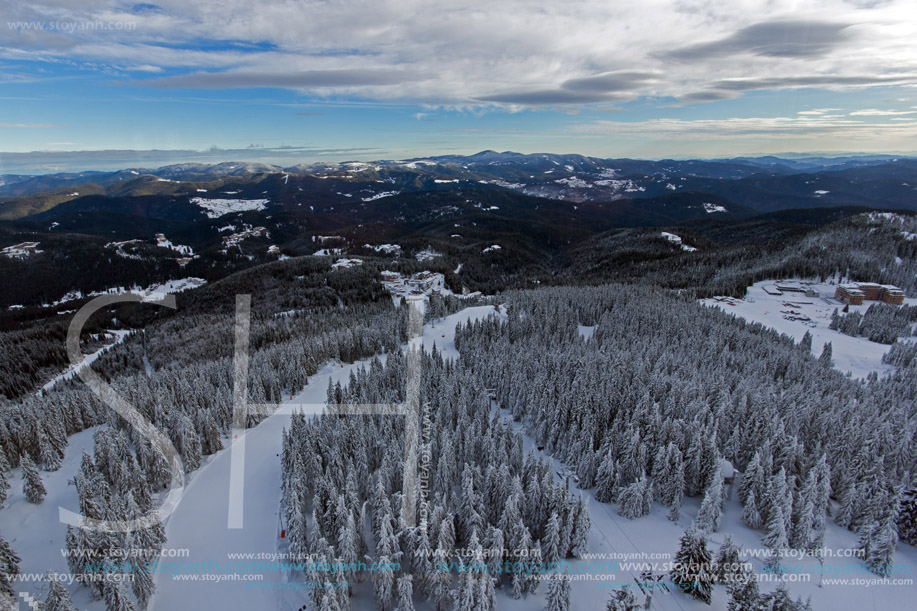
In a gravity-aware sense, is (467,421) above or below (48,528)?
above

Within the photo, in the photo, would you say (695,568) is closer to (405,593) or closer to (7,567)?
(405,593)

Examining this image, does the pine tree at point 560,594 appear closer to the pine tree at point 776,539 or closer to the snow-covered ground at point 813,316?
the pine tree at point 776,539

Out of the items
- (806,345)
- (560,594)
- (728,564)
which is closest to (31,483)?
(560,594)

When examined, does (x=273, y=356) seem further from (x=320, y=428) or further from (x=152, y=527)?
(x=152, y=527)

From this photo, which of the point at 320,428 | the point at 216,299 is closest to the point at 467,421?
the point at 320,428

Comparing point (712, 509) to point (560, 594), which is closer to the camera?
point (560, 594)

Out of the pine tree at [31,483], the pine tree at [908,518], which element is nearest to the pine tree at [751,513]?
the pine tree at [908,518]
